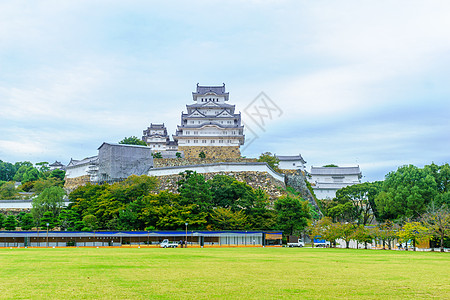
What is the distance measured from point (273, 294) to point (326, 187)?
2700 inches

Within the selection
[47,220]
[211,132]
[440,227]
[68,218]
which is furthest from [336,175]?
[47,220]

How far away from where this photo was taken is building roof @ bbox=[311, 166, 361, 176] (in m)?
81.8

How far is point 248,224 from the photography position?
4716cm

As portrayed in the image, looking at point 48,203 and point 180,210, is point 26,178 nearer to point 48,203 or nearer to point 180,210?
point 48,203

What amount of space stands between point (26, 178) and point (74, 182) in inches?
771

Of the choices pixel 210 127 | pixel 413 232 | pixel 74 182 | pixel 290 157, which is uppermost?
pixel 210 127

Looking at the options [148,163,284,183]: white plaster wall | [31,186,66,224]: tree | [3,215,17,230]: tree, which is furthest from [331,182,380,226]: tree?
[3,215,17,230]: tree

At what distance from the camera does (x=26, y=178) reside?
78.6 metres

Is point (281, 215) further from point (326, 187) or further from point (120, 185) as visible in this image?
point (326, 187)

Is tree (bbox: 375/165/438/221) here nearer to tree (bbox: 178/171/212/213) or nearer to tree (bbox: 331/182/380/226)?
tree (bbox: 331/182/380/226)

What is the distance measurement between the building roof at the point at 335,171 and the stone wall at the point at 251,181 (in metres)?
25.4

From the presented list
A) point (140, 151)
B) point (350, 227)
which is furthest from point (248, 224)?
point (140, 151)

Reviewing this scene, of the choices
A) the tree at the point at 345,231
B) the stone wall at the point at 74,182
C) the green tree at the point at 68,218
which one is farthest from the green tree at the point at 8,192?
the tree at the point at 345,231

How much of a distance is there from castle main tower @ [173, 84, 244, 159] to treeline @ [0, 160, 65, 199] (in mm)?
19997
